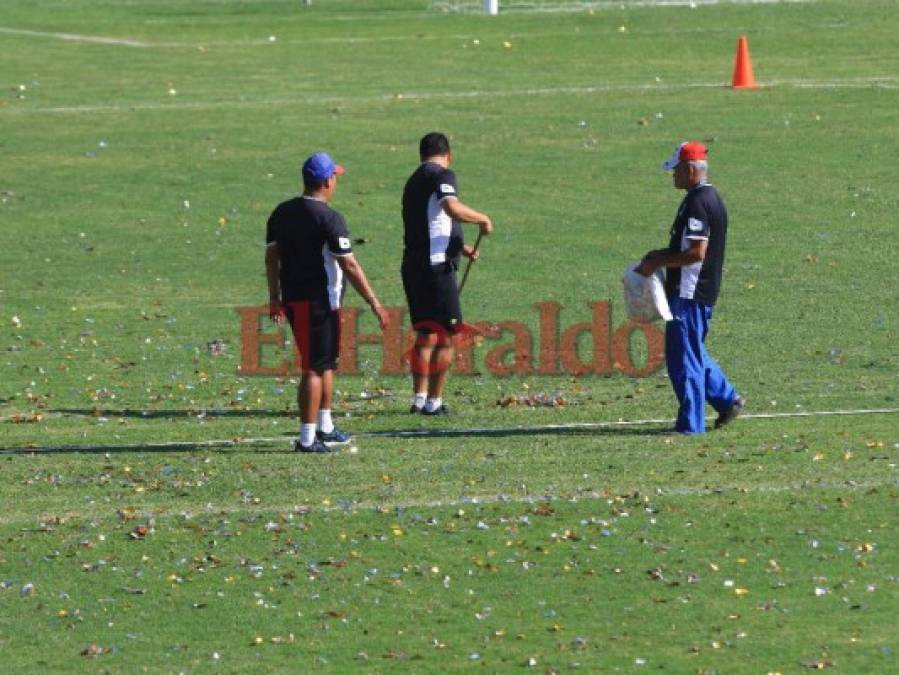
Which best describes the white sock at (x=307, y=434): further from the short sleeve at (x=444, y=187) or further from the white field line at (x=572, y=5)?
the white field line at (x=572, y=5)

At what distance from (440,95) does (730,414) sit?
16804 mm

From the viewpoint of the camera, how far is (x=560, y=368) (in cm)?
1580

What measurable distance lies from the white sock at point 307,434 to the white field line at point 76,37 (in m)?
23.9

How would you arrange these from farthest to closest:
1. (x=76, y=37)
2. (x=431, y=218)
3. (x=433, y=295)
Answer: (x=76, y=37), (x=433, y=295), (x=431, y=218)

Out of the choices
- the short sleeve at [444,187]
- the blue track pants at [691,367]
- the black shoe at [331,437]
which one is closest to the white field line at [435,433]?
the black shoe at [331,437]

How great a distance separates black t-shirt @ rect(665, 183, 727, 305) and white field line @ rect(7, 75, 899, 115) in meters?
16.4

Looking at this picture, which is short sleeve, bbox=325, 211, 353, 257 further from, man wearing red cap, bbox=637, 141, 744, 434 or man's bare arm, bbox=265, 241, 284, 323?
man wearing red cap, bbox=637, 141, 744, 434

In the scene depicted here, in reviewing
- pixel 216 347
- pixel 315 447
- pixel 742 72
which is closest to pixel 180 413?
pixel 315 447

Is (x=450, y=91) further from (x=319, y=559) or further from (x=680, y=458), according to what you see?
(x=319, y=559)

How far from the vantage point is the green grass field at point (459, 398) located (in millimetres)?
9742

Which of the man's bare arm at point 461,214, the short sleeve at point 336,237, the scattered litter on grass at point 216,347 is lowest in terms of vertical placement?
the scattered litter on grass at point 216,347

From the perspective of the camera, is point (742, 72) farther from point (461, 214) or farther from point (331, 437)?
point (331, 437)

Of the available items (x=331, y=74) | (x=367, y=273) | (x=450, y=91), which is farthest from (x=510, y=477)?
(x=331, y=74)

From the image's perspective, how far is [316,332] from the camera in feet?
42.2
